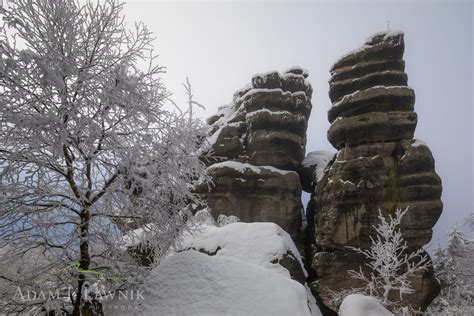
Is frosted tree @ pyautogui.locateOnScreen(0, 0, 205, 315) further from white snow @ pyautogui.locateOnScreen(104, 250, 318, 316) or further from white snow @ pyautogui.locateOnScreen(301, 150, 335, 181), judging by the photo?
white snow @ pyautogui.locateOnScreen(301, 150, 335, 181)

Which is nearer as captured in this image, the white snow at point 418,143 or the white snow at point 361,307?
the white snow at point 361,307

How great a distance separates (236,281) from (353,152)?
16.1 meters

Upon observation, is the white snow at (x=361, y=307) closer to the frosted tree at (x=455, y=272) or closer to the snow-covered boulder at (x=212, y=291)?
the snow-covered boulder at (x=212, y=291)

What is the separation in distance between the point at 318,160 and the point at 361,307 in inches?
658

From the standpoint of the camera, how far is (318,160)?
2320 centimetres

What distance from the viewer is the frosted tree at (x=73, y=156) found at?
13.1 ft

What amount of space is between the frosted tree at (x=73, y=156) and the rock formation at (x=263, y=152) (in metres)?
14.3

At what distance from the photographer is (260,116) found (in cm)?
2217

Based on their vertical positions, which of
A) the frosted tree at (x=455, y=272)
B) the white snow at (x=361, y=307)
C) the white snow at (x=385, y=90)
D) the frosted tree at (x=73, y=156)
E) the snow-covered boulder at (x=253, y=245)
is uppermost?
the white snow at (x=385, y=90)

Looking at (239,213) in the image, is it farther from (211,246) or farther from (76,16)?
(76,16)

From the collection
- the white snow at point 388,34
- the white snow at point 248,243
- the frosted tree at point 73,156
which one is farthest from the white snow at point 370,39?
the frosted tree at point 73,156

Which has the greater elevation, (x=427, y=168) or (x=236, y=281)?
(x=427, y=168)

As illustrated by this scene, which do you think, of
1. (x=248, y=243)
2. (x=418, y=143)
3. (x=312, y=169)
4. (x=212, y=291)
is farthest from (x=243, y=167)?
(x=212, y=291)

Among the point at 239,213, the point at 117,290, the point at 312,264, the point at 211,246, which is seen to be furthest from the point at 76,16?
the point at 312,264
